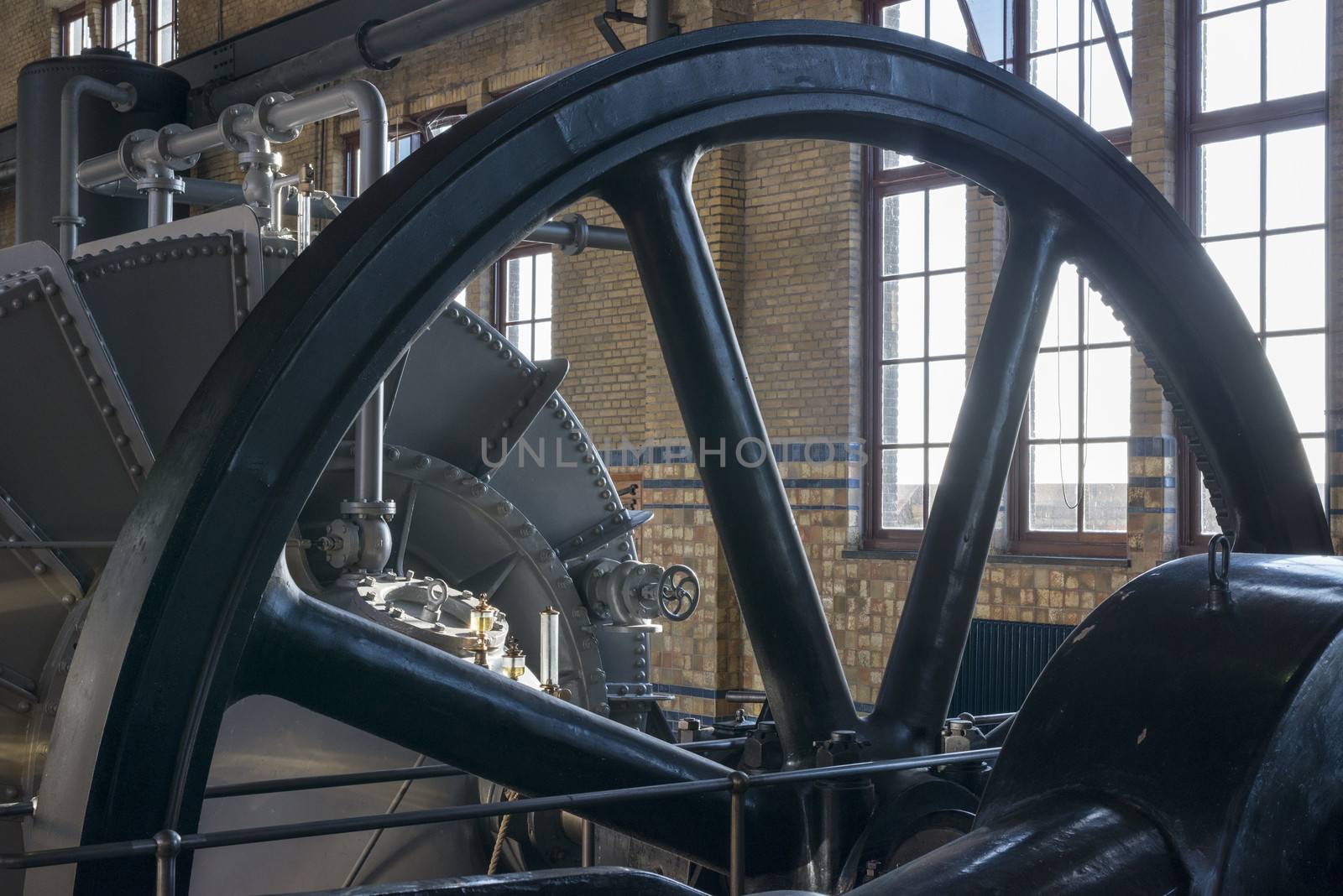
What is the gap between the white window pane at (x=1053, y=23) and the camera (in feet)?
25.7

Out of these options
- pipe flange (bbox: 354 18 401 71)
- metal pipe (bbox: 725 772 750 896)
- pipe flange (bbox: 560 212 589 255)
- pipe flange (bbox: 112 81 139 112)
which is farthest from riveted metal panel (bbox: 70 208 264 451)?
pipe flange (bbox: 354 18 401 71)

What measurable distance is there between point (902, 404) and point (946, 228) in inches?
43.8

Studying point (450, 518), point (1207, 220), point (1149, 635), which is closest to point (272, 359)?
point (1149, 635)

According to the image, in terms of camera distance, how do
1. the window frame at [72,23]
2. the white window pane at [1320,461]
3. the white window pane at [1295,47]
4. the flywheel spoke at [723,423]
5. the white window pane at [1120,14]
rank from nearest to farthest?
the flywheel spoke at [723,423] → the white window pane at [1320,461] → the white window pane at [1295,47] → the white window pane at [1120,14] → the window frame at [72,23]

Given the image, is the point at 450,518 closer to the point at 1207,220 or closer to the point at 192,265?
the point at 192,265

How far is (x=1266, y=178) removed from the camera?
7148 millimetres

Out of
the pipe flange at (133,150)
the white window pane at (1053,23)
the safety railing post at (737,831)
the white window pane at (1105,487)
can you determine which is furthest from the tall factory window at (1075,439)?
the safety railing post at (737,831)

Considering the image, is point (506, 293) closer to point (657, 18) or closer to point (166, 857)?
point (657, 18)

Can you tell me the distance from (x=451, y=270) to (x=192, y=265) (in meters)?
1.95

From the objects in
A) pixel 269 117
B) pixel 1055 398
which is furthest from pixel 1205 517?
pixel 269 117

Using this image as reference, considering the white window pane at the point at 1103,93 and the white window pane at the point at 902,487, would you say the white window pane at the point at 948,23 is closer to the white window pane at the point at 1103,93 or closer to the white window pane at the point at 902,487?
the white window pane at the point at 1103,93

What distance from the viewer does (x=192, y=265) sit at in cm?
308

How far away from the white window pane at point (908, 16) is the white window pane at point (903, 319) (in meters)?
1.51

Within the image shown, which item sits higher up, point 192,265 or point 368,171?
point 368,171
